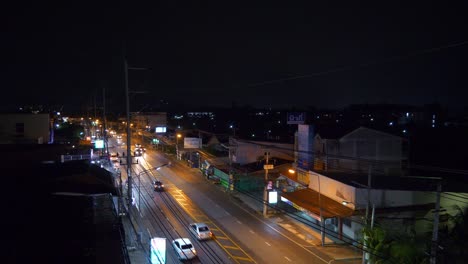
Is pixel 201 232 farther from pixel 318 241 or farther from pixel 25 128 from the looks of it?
pixel 25 128

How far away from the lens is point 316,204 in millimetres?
21688

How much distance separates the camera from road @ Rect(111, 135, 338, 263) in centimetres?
1820

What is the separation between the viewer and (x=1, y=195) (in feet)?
21.8

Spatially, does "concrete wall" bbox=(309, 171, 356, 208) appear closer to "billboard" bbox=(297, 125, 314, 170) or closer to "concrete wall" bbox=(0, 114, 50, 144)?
"billboard" bbox=(297, 125, 314, 170)

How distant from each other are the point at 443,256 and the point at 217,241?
11364mm

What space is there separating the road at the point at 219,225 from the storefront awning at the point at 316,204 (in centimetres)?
193

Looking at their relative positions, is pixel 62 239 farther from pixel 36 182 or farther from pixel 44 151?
pixel 44 151

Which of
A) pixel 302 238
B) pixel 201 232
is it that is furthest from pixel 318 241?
pixel 201 232

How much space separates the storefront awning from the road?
1.93 meters

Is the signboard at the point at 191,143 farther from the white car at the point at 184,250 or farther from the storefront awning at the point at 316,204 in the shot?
the white car at the point at 184,250

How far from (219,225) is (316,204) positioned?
20.7ft

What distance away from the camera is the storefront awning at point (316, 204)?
19.5 m

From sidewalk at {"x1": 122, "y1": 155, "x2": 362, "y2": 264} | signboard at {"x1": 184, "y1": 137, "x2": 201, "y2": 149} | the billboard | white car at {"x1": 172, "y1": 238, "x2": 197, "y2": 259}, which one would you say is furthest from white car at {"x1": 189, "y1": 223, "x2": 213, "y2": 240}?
signboard at {"x1": 184, "y1": 137, "x2": 201, "y2": 149}

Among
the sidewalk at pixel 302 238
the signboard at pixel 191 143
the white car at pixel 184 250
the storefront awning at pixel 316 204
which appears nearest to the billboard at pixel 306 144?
the storefront awning at pixel 316 204
